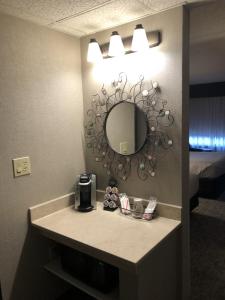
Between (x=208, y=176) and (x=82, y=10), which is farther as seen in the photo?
(x=208, y=176)

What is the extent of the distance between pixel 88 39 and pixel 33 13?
0.52 m

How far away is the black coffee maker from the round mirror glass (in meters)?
0.33

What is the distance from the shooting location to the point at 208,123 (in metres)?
6.54

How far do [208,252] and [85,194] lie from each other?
1.54m

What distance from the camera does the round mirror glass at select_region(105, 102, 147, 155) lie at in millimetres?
1807

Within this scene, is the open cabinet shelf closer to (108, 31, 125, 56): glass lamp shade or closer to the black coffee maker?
the black coffee maker

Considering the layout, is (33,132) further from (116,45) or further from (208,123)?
(208,123)

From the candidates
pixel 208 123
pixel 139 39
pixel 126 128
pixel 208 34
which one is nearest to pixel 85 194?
pixel 126 128

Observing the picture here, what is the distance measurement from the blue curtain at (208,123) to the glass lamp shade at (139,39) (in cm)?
522

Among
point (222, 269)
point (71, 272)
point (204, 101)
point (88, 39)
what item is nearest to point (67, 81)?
point (88, 39)

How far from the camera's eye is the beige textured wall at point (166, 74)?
158cm

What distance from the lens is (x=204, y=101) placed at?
6480 millimetres

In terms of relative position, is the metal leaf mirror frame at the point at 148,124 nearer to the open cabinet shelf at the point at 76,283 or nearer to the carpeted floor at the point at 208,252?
the open cabinet shelf at the point at 76,283

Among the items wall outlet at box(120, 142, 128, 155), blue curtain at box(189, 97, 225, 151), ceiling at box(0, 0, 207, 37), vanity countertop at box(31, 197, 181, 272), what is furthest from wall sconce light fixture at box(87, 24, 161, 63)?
blue curtain at box(189, 97, 225, 151)
